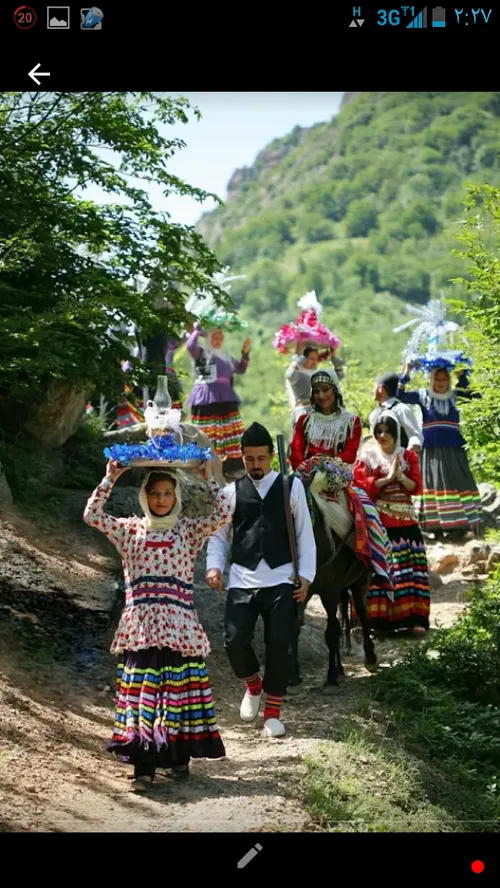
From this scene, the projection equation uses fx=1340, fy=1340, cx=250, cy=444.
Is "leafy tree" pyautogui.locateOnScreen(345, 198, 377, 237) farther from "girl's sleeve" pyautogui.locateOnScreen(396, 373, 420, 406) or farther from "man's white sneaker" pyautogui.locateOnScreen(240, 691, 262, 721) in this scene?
"man's white sneaker" pyautogui.locateOnScreen(240, 691, 262, 721)

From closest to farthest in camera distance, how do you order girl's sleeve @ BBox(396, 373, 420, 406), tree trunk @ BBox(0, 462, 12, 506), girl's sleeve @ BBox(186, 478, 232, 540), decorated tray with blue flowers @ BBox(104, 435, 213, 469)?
decorated tray with blue flowers @ BBox(104, 435, 213, 469)
girl's sleeve @ BBox(186, 478, 232, 540)
tree trunk @ BBox(0, 462, 12, 506)
girl's sleeve @ BBox(396, 373, 420, 406)

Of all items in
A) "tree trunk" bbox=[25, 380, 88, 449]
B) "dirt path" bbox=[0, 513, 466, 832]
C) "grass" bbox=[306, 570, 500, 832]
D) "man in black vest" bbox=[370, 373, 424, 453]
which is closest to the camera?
"dirt path" bbox=[0, 513, 466, 832]

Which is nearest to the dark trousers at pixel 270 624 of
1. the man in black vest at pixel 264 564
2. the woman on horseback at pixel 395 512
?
the man in black vest at pixel 264 564

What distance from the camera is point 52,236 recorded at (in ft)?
31.0

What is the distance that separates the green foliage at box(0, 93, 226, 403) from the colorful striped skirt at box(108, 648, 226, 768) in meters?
2.49

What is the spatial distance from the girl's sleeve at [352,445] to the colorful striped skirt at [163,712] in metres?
2.86

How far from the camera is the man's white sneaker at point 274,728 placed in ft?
26.5

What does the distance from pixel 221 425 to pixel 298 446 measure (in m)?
6.32

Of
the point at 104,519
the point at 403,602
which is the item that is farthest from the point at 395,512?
the point at 104,519

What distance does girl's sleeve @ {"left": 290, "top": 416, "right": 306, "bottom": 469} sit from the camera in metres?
9.81

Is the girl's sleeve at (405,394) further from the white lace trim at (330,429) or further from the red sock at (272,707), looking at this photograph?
the red sock at (272,707)
